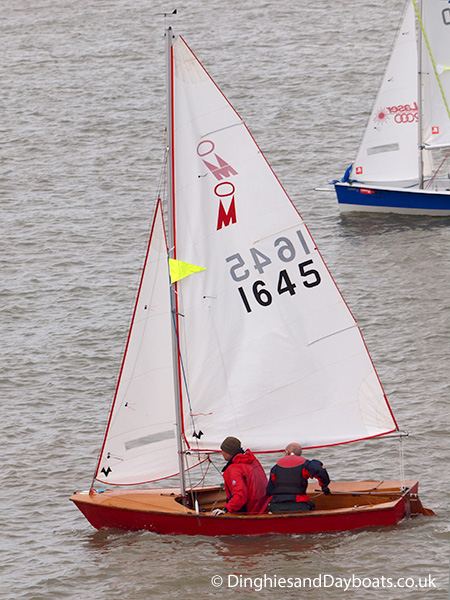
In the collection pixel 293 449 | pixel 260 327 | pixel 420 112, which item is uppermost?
pixel 420 112

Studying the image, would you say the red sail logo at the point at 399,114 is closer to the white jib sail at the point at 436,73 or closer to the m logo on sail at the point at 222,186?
the white jib sail at the point at 436,73

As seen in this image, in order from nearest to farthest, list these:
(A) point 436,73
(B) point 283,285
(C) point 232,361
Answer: (B) point 283,285, (C) point 232,361, (A) point 436,73

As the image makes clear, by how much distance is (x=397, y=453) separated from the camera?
1919cm

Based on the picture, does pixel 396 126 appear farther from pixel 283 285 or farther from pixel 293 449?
pixel 293 449

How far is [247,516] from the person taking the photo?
14.8 meters

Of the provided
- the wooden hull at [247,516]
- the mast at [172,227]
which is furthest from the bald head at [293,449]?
the mast at [172,227]

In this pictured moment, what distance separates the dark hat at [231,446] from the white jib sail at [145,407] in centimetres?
104

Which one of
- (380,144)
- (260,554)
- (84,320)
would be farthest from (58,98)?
(260,554)

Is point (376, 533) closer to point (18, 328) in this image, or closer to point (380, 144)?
point (18, 328)

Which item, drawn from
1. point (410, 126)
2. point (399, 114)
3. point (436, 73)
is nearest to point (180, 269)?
point (399, 114)

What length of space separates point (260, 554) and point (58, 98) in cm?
3311

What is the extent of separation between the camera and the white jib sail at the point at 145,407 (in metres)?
15.6

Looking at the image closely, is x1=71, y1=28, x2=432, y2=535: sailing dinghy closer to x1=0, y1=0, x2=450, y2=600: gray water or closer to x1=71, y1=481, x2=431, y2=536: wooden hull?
x1=71, y1=481, x2=431, y2=536: wooden hull

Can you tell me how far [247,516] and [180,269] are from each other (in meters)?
3.30
